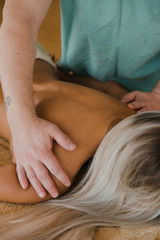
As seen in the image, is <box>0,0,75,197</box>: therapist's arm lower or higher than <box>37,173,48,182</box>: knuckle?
Result: higher

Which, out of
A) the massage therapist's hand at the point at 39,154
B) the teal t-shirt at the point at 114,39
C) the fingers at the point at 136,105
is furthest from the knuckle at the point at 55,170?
the teal t-shirt at the point at 114,39

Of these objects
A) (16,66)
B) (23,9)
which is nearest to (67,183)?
(16,66)

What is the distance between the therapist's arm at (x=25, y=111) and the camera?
91 cm

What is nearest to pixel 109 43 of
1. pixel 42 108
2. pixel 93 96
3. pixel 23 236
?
pixel 93 96

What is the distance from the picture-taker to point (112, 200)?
2.97 feet

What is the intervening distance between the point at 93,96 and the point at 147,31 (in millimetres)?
366

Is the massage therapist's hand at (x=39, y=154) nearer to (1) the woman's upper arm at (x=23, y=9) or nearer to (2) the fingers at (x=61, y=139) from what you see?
(2) the fingers at (x=61, y=139)

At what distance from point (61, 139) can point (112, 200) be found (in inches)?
9.2

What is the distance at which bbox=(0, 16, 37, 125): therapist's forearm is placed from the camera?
93 centimetres

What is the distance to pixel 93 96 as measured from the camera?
110 centimetres

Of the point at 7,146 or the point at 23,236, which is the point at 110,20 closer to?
the point at 7,146

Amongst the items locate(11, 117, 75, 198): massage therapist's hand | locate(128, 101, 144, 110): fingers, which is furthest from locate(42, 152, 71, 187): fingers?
locate(128, 101, 144, 110): fingers

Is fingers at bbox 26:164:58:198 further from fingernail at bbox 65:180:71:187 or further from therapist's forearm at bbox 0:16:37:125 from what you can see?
therapist's forearm at bbox 0:16:37:125

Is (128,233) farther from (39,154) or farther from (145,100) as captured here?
(145,100)
